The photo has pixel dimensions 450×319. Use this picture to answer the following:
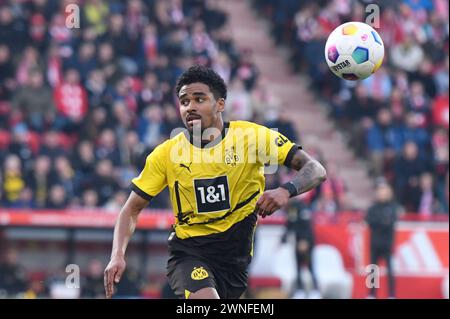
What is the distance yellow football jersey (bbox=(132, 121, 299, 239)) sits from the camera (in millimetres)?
7988

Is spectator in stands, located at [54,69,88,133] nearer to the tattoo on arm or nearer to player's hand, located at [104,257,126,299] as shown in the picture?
player's hand, located at [104,257,126,299]

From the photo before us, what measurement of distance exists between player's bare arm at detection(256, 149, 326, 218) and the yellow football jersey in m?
0.23

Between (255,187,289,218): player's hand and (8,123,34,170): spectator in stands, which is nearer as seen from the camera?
(255,187,289,218): player's hand

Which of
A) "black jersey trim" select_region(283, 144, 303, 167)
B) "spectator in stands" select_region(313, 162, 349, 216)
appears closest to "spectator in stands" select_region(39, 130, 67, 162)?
"spectator in stands" select_region(313, 162, 349, 216)

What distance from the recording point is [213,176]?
8016mm

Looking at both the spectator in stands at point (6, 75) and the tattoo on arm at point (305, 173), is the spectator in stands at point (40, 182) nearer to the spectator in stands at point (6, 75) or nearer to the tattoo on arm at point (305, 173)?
the spectator in stands at point (6, 75)

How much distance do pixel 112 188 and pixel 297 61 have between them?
7.93m

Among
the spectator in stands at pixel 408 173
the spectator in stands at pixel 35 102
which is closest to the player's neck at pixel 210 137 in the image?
the spectator in stands at pixel 35 102

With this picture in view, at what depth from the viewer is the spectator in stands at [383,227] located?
55.6 ft

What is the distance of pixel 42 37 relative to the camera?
18641mm

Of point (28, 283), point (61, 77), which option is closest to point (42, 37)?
point (61, 77)

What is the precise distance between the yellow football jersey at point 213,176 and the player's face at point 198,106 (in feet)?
0.71

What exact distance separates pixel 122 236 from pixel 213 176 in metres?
0.83

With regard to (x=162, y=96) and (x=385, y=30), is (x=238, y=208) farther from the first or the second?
(x=385, y=30)
